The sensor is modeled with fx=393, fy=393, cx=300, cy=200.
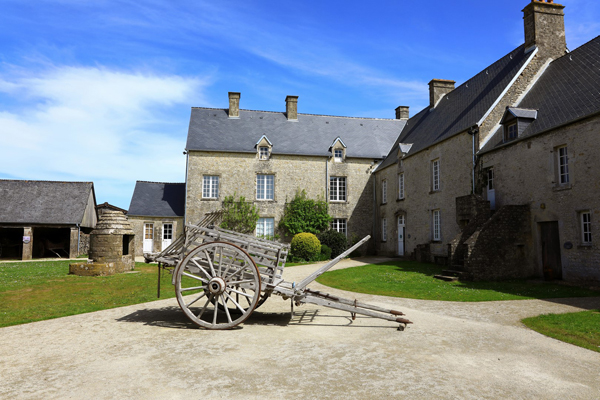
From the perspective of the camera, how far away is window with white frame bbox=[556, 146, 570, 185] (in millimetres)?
11953

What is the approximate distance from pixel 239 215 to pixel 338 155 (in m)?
7.49

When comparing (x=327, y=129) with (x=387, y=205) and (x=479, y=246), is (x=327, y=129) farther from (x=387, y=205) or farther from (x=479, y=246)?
(x=479, y=246)

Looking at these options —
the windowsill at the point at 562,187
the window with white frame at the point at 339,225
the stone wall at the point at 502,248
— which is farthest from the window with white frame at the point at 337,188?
the windowsill at the point at 562,187

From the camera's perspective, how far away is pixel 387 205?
23750mm

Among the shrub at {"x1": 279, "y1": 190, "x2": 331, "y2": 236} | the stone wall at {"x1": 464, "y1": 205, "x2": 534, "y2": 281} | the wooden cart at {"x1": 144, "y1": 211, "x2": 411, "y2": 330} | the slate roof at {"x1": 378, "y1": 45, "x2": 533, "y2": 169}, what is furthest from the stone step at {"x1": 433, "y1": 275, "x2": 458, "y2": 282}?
the shrub at {"x1": 279, "y1": 190, "x2": 331, "y2": 236}

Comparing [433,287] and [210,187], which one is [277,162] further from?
[433,287]

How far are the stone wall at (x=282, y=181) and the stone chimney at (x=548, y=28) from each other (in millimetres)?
11756

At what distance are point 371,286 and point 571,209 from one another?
6283 mm

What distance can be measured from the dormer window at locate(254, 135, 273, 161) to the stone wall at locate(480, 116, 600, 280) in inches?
543

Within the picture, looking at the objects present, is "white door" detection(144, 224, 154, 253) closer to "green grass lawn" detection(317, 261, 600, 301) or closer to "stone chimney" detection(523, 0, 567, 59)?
"green grass lawn" detection(317, 261, 600, 301)

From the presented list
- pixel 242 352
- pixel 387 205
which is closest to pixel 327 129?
pixel 387 205

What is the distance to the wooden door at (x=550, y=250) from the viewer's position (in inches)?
492

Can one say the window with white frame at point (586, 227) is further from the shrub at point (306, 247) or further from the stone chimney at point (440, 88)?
the stone chimney at point (440, 88)

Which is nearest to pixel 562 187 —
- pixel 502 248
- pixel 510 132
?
pixel 502 248
